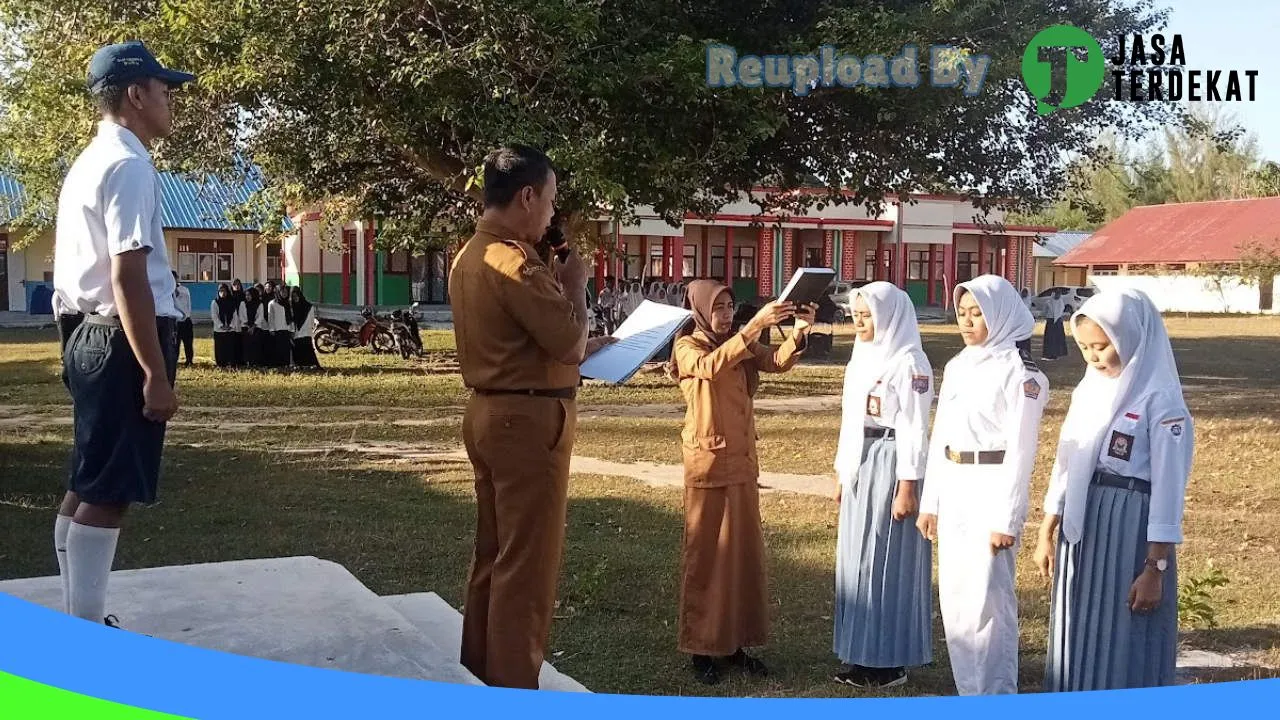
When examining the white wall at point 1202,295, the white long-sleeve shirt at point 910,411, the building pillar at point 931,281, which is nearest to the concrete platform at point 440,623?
the white long-sleeve shirt at point 910,411

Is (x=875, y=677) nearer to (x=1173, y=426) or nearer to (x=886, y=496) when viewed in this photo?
(x=886, y=496)

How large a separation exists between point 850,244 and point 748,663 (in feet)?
13.9

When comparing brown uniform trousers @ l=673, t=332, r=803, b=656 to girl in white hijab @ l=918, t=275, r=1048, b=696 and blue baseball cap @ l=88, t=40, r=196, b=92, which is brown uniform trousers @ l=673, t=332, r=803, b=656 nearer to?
girl in white hijab @ l=918, t=275, r=1048, b=696

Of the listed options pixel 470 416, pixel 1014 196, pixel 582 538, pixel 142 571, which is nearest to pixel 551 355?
pixel 470 416

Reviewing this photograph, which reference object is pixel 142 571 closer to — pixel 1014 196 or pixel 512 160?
pixel 512 160

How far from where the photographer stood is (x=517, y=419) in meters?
2.97

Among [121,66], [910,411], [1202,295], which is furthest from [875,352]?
[1202,295]

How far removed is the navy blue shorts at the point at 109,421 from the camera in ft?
9.62

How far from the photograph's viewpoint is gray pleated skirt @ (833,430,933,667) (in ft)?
11.9

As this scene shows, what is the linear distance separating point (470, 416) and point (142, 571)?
1803 millimetres

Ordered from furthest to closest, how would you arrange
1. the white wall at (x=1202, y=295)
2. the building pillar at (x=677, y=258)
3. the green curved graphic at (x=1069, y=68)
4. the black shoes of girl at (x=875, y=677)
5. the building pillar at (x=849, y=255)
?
the building pillar at (x=677, y=258)
the white wall at (x=1202, y=295)
the building pillar at (x=849, y=255)
the green curved graphic at (x=1069, y=68)
the black shoes of girl at (x=875, y=677)

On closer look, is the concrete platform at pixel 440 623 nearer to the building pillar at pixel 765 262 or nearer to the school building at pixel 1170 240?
the building pillar at pixel 765 262

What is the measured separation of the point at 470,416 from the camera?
307 cm

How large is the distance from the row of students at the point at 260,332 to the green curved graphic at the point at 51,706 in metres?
11.6
